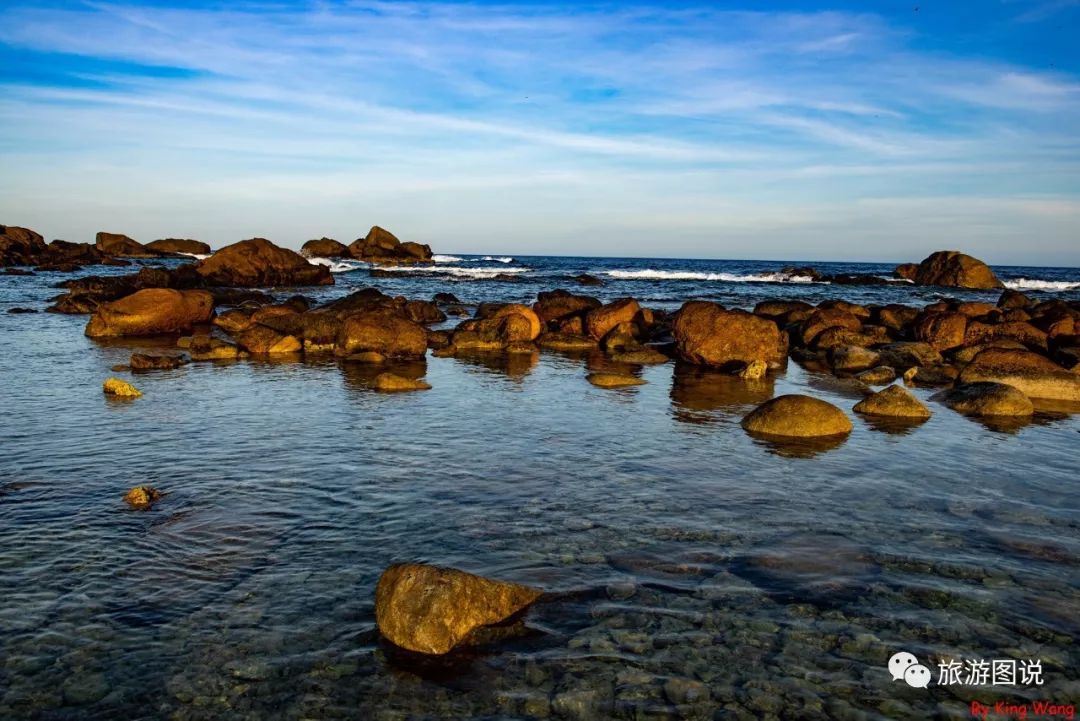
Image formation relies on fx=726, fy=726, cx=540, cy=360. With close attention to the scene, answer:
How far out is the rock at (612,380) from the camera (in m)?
18.5

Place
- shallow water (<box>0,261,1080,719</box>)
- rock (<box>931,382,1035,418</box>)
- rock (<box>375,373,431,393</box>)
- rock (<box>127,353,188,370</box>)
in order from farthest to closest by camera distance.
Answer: rock (<box>127,353,188,370</box>) < rock (<box>375,373,431,393</box>) < rock (<box>931,382,1035,418</box>) < shallow water (<box>0,261,1080,719</box>)

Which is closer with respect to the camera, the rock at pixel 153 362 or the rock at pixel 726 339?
the rock at pixel 153 362

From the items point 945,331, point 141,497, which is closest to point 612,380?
point 141,497

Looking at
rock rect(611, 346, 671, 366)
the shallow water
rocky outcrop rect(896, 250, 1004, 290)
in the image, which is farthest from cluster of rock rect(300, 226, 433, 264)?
the shallow water

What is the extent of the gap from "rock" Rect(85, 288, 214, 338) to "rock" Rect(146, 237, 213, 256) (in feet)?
299

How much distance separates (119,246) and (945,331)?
357 feet

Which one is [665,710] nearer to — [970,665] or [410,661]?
[410,661]

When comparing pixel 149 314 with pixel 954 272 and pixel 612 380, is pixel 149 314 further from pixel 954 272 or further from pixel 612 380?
pixel 954 272

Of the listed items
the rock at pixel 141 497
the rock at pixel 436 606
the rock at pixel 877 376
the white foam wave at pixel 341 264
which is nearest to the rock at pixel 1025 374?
the rock at pixel 877 376

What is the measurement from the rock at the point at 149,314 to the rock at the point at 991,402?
87.4 ft

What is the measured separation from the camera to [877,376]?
19.9 metres

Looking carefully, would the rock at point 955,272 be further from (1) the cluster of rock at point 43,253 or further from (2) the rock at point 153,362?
(1) the cluster of rock at point 43,253

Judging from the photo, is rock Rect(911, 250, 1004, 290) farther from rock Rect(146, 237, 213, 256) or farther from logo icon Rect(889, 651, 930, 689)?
rock Rect(146, 237, 213, 256)

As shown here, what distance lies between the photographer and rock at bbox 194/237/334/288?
178 feet
